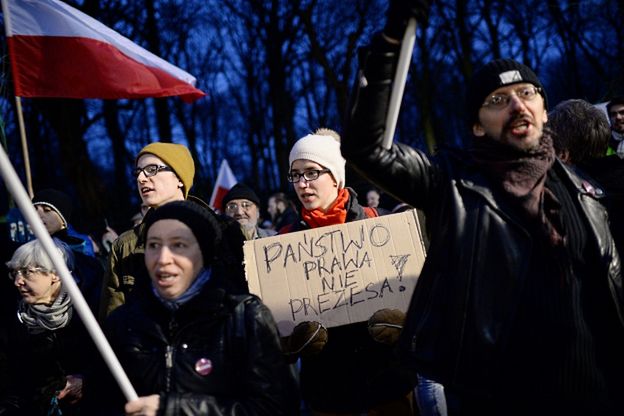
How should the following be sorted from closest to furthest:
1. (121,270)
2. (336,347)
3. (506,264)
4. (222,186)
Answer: (506,264), (336,347), (121,270), (222,186)

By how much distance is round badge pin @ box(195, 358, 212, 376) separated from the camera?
7.09 ft

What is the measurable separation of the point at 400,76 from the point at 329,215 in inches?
51.2

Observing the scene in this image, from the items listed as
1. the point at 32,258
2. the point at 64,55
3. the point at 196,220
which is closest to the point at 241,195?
the point at 64,55

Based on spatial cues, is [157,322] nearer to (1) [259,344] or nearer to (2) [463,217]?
(1) [259,344]

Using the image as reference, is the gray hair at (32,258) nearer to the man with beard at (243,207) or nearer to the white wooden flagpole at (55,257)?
the white wooden flagpole at (55,257)

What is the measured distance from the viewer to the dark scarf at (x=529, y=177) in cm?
197

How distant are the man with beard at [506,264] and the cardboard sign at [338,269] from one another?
0.80 meters

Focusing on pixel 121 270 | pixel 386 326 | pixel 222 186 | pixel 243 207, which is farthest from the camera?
pixel 222 186

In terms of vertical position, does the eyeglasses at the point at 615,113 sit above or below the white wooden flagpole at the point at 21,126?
below

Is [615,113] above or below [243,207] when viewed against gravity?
above

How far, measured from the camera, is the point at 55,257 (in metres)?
1.83

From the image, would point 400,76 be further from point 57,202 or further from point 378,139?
point 57,202

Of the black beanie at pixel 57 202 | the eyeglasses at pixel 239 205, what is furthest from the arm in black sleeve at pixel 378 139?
the eyeglasses at pixel 239 205

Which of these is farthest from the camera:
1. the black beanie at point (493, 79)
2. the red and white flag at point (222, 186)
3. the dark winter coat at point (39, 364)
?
the red and white flag at point (222, 186)
